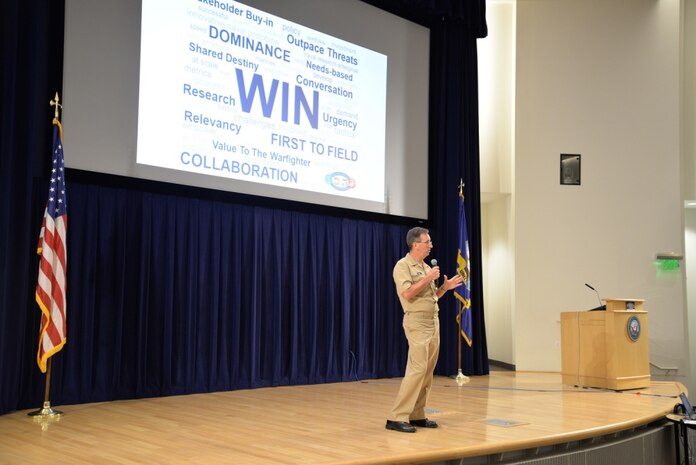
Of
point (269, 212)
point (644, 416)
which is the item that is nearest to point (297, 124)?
point (269, 212)

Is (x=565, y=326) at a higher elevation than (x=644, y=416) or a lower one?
higher

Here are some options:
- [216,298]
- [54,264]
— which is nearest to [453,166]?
[216,298]

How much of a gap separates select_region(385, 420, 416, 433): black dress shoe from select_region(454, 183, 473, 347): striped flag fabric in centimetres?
393

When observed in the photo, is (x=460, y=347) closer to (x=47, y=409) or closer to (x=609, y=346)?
(x=609, y=346)

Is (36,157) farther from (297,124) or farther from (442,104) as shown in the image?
(442,104)

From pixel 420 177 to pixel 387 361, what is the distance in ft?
7.41

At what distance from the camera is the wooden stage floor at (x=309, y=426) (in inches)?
151

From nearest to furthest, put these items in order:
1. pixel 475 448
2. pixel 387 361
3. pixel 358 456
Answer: pixel 358 456 < pixel 475 448 < pixel 387 361

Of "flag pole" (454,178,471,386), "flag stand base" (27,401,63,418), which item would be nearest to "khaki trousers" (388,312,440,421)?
"flag stand base" (27,401,63,418)

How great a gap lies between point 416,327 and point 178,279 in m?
2.81

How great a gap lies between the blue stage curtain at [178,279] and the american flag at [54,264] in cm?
29

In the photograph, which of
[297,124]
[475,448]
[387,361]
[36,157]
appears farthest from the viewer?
[387,361]

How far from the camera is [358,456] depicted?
375cm

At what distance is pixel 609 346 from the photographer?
23.4 feet
